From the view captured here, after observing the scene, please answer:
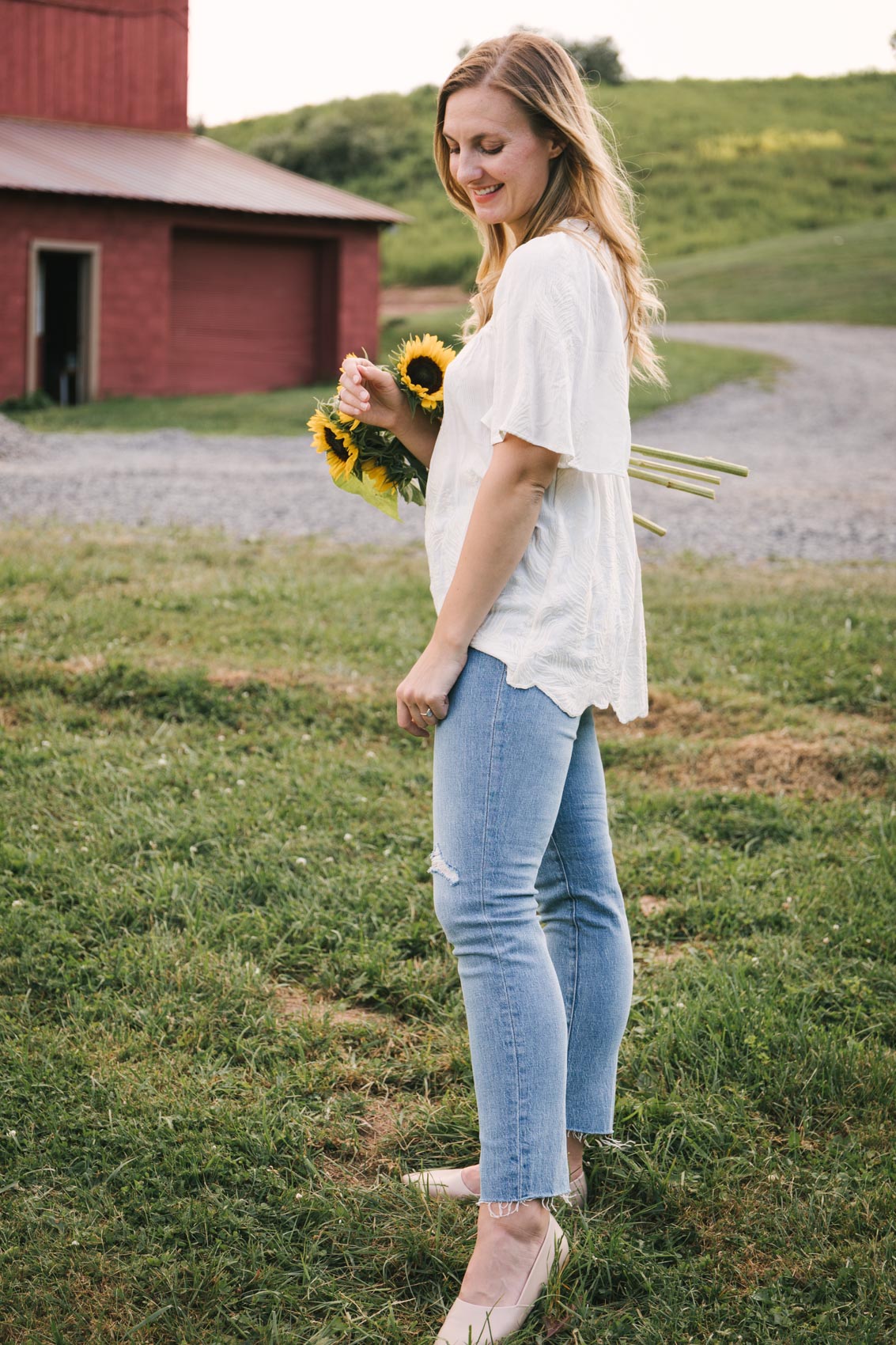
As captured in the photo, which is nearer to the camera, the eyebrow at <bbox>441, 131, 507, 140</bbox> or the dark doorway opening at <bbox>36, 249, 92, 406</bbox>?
the eyebrow at <bbox>441, 131, 507, 140</bbox>

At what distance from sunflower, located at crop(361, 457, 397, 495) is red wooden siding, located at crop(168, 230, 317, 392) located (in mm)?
18066

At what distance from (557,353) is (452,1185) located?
4.98 feet

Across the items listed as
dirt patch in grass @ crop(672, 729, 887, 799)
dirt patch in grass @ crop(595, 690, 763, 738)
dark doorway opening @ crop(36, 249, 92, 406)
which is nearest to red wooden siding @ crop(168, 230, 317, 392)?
dark doorway opening @ crop(36, 249, 92, 406)

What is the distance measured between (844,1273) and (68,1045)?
1.63 meters

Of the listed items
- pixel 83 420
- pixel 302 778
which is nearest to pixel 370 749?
pixel 302 778

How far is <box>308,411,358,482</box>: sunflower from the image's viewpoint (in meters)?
2.35

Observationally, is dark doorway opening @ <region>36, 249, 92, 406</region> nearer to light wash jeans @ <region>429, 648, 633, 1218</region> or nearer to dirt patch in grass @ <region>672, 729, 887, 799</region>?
dirt patch in grass @ <region>672, 729, 887, 799</region>

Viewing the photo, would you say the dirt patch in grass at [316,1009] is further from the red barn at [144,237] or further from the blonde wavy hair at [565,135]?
the red barn at [144,237]

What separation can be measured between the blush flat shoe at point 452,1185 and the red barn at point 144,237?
1714 centimetres

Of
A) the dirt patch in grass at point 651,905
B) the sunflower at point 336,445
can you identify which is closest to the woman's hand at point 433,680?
the sunflower at point 336,445

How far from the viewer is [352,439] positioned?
2357mm

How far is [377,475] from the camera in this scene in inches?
94.8

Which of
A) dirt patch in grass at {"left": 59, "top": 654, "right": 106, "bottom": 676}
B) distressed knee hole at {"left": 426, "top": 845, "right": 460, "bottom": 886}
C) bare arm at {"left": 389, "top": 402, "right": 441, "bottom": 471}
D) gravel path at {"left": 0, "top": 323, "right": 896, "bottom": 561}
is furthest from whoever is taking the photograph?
gravel path at {"left": 0, "top": 323, "right": 896, "bottom": 561}

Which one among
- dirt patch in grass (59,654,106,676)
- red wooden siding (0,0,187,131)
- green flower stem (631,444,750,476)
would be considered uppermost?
red wooden siding (0,0,187,131)
